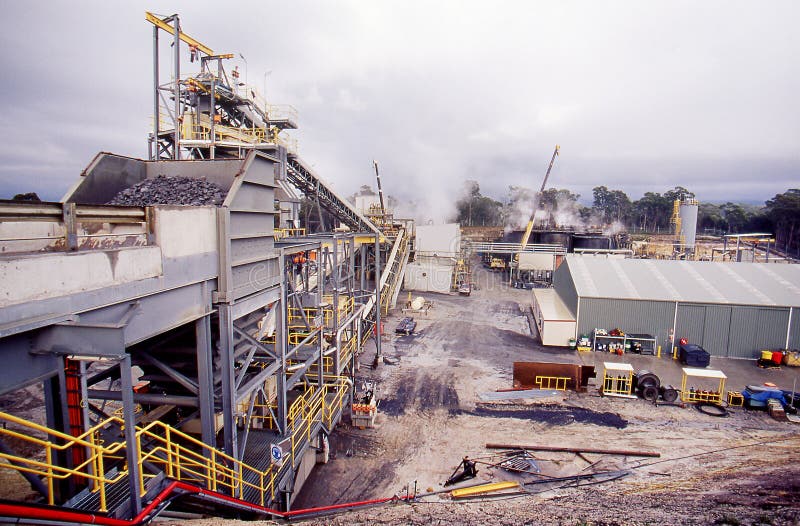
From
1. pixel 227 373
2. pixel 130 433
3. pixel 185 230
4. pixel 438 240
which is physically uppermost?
pixel 185 230

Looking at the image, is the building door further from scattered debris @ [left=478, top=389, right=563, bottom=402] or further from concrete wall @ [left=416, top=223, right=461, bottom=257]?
concrete wall @ [left=416, top=223, right=461, bottom=257]

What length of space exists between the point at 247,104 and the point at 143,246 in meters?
20.1

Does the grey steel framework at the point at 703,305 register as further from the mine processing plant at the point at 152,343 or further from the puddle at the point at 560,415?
the mine processing plant at the point at 152,343

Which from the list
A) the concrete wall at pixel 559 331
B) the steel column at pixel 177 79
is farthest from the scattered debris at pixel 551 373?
the steel column at pixel 177 79

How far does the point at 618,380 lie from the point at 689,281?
10.1 metres

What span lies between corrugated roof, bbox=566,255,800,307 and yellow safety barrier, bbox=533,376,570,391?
22.0ft

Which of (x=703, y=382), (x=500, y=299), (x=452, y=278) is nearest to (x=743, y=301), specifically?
(x=703, y=382)

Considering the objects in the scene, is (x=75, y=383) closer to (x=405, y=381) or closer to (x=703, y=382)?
(x=405, y=381)

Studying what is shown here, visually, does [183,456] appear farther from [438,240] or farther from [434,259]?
[438,240]

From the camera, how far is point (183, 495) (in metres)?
6.00

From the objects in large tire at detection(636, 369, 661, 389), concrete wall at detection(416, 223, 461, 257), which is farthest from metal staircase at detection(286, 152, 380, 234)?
large tire at detection(636, 369, 661, 389)

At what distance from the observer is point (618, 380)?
1656 centimetres

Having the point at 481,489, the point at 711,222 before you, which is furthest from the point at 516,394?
the point at 711,222

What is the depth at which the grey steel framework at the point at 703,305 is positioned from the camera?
20.9 m
